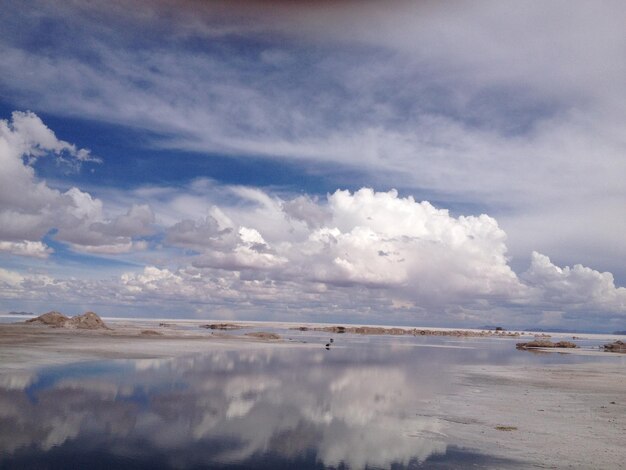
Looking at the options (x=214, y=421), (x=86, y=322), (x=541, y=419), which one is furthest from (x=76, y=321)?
(x=541, y=419)

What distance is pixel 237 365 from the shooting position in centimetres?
5169

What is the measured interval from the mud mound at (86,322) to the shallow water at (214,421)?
64.0 metres

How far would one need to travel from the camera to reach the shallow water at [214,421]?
1845 centimetres

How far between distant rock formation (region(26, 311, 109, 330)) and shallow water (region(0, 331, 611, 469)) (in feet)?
211

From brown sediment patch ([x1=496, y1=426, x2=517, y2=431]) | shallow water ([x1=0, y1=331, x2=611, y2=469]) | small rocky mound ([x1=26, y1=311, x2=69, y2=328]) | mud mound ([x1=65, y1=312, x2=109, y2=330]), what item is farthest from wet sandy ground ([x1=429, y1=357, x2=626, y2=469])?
small rocky mound ([x1=26, y1=311, x2=69, y2=328])

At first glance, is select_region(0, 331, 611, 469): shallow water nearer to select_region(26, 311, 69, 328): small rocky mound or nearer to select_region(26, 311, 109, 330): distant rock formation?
select_region(26, 311, 109, 330): distant rock formation

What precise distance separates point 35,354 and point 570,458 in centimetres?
4830

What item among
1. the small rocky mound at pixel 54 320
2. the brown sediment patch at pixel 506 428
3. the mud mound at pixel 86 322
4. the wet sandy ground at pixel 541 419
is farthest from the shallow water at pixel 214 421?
the small rocky mound at pixel 54 320

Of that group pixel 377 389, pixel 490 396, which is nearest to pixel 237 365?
pixel 377 389

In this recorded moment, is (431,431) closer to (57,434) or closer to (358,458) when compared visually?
(358,458)

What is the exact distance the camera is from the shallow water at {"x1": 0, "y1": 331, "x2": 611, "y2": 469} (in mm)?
18453

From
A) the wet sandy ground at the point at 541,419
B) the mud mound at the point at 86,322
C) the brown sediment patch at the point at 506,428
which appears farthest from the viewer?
the mud mound at the point at 86,322

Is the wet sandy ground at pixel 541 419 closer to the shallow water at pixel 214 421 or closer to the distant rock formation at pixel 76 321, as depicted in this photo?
the shallow water at pixel 214 421

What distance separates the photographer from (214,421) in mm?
24344
